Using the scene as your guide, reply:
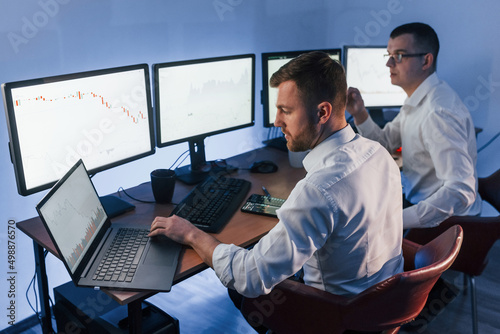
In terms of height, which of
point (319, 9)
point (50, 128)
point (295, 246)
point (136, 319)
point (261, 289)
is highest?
point (319, 9)

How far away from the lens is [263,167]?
2.40 meters

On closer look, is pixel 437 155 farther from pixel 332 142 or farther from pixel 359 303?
pixel 359 303

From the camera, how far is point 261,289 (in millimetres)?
1358

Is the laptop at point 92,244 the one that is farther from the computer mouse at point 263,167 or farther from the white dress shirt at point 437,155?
the white dress shirt at point 437,155

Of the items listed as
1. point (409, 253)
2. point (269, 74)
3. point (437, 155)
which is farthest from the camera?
point (269, 74)

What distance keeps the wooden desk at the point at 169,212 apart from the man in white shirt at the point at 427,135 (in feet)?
1.77

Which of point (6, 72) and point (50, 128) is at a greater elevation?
point (6, 72)

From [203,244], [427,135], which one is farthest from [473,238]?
[203,244]

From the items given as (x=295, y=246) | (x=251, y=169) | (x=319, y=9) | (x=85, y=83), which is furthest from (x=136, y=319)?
(x=319, y=9)

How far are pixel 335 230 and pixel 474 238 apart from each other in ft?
3.07

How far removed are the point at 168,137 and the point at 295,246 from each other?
1020 mm

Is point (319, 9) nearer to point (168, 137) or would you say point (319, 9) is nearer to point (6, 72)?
point (168, 137)

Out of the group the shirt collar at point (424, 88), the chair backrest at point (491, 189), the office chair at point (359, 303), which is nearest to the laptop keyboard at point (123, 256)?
the office chair at point (359, 303)

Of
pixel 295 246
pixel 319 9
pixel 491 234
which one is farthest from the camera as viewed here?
pixel 319 9
